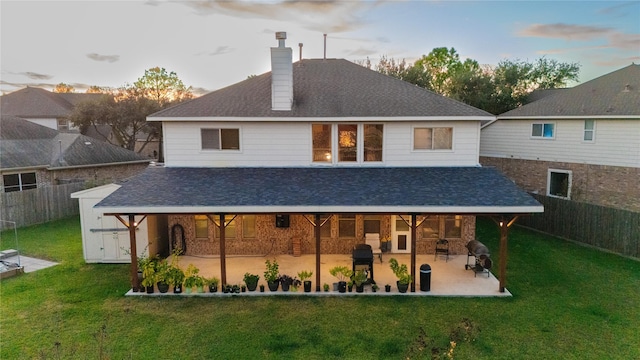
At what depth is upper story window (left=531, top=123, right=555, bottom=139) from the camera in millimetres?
18450

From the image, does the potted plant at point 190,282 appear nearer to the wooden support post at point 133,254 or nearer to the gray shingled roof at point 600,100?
the wooden support post at point 133,254

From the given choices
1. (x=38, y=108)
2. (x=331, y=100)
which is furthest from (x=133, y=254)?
(x=38, y=108)

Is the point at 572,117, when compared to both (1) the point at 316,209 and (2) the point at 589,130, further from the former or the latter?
(1) the point at 316,209

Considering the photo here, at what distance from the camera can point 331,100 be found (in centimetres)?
1383

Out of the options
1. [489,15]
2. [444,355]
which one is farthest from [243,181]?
[489,15]

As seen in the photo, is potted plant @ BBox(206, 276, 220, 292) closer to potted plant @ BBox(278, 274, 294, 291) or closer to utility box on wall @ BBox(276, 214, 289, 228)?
potted plant @ BBox(278, 274, 294, 291)

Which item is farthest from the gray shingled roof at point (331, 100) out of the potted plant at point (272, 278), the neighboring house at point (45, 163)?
the neighboring house at point (45, 163)

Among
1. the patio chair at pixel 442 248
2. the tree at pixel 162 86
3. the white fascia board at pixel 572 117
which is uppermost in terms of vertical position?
the tree at pixel 162 86

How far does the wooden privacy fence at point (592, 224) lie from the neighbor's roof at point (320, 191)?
5.09m

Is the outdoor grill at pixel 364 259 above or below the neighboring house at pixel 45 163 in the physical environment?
below

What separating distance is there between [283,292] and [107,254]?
22.4 ft

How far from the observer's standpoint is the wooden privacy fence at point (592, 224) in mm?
13367

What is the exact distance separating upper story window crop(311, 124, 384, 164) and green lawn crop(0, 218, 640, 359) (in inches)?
199

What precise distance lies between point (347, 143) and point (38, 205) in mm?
15557
